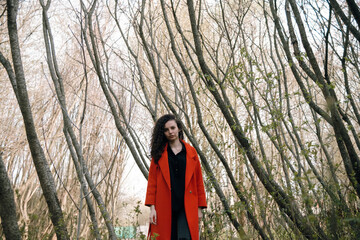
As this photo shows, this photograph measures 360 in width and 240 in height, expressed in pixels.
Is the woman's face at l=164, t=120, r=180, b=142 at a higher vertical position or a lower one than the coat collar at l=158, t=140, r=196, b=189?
higher

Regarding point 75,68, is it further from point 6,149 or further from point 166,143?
point 166,143

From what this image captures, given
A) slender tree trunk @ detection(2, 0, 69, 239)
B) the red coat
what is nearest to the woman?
the red coat

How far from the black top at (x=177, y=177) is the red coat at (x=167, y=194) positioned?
0.12ft

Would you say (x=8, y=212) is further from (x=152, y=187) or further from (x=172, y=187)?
(x=172, y=187)

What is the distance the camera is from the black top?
238cm

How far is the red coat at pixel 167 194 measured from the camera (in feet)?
7.68

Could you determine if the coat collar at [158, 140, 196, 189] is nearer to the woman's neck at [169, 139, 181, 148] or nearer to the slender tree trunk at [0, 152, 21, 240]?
the woman's neck at [169, 139, 181, 148]

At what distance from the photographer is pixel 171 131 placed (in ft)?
8.27

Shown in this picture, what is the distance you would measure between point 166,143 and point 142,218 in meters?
8.74

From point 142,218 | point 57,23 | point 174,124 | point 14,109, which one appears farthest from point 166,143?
point 142,218

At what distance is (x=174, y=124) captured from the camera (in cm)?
255

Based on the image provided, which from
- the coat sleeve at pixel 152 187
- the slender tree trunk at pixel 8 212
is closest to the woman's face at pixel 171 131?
the coat sleeve at pixel 152 187

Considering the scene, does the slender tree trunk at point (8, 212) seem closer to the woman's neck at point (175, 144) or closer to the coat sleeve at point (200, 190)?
the woman's neck at point (175, 144)

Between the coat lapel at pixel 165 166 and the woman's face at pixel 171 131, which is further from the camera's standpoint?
the woman's face at pixel 171 131
